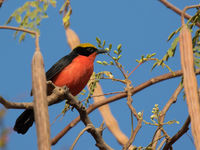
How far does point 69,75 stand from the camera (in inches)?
141

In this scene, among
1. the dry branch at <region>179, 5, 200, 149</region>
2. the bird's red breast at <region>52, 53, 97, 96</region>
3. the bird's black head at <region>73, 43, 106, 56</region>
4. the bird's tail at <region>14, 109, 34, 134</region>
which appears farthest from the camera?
the bird's black head at <region>73, 43, 106, 56</region>

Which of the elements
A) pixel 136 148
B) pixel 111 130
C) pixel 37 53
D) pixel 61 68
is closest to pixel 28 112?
pixel 61 68

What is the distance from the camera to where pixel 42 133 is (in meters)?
0.92

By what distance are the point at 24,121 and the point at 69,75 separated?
70 cm

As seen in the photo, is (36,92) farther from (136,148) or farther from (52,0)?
(52,0)

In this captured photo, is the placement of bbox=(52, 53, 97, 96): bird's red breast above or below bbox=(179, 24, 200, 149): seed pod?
above

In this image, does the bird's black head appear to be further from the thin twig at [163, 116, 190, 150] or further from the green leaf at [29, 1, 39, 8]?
the thin twig at [163, 116, 190, 150]

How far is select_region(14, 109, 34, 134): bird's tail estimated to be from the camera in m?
3.22

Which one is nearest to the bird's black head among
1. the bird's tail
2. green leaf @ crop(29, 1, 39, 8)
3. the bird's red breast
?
the bird's red breast

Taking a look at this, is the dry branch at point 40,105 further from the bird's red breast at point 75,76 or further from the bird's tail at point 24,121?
the bird's red breast at point 75,76

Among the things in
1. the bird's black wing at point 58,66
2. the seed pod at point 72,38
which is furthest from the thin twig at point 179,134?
the seed pod at point 72,38

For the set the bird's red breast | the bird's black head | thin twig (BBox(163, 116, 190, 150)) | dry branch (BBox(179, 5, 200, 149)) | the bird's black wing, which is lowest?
thin twig (BBox(163, 116, 190, 150))

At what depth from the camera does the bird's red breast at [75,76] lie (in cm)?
353

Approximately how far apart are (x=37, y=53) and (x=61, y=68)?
8.41 feet
